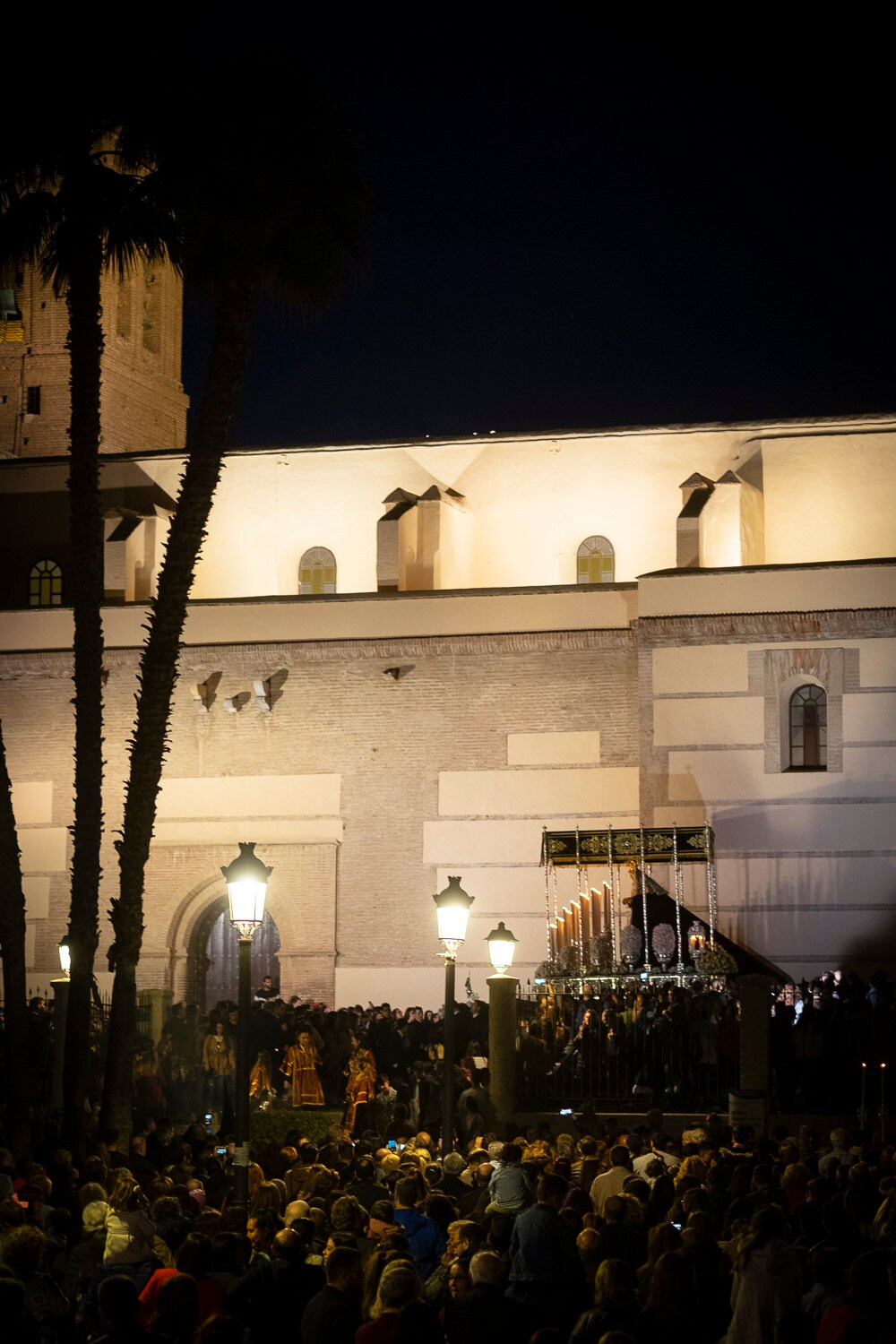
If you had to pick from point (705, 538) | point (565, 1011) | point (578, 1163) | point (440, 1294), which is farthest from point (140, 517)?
point (440, 1294)

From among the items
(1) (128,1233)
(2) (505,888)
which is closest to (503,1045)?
(2) (505,888)

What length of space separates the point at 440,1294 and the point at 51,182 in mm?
12603

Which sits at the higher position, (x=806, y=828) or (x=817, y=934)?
(x=806, y=828)

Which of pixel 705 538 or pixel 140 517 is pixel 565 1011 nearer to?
pixel 705 538

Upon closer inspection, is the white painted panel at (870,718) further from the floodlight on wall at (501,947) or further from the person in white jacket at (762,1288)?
the person in white jacket at (762,1288)

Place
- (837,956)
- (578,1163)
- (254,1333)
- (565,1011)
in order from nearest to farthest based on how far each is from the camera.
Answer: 1. (254,1333)
2. (578,1163)
3. (565,1011)
4. (837,956)

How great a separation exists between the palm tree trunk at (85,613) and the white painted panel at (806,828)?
12.5 metres

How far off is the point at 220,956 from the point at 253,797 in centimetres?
300

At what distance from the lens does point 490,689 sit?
3161 cm

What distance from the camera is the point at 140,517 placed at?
113 feet

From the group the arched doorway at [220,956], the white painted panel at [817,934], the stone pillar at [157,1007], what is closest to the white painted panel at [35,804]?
the arched doorway at [220,956]

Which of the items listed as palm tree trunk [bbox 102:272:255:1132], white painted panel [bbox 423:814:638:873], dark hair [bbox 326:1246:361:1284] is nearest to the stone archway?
white painted panel [bbox 423:814:638:873]

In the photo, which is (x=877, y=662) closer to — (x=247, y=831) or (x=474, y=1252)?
(x=247, y=831)

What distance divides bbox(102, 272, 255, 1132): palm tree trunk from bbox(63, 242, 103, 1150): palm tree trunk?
0.31 meters
